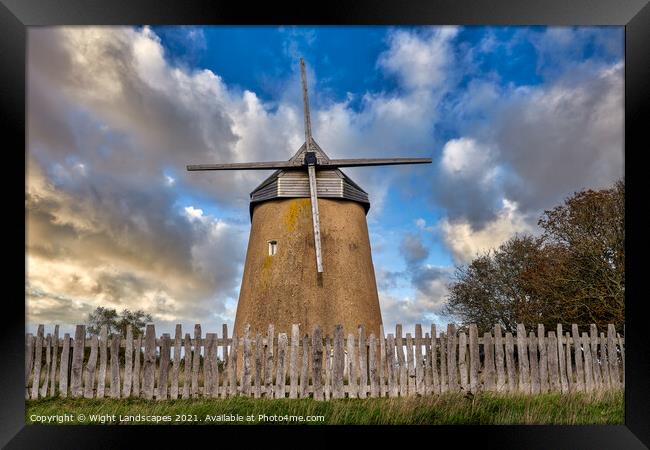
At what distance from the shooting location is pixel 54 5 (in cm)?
538

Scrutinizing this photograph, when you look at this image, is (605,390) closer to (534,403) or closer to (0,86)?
(534,403)

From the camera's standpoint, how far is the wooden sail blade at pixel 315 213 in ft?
39.1

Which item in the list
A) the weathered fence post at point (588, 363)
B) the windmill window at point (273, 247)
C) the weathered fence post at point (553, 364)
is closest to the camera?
the weathered fence post at point (553, 364)

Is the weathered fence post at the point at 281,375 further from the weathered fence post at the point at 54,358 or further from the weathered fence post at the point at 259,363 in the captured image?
the weathered fence post at the point at 54,358

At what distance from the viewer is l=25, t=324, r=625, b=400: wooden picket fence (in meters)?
8.75

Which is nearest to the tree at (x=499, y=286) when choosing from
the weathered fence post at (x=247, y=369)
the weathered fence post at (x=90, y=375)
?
the weathered fence post at (x=247, y=369)

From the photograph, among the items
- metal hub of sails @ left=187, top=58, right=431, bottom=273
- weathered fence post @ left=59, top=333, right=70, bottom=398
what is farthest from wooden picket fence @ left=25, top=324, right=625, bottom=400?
metal hub of sails @ left=187, top=58, right=431, bottom=273

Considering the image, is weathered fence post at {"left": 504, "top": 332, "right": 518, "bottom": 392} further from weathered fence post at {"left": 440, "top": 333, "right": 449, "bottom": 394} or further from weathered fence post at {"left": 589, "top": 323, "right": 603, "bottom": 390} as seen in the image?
weathered fence post at {"left": 589, "top": 323, "right": 603, "bottom": 390}

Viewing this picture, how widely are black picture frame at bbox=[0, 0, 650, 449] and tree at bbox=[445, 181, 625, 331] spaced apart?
4.98m

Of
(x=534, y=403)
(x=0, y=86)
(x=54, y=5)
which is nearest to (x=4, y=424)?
(x=0, y=86)

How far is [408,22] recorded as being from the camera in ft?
18.3

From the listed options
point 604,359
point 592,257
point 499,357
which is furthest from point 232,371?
point 592,257

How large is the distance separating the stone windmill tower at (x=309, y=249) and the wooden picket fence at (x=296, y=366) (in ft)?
7.50

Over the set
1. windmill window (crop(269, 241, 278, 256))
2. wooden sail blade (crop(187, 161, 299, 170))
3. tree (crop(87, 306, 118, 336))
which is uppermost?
wooden sail blade (crop(187, 161, 299, 170))
